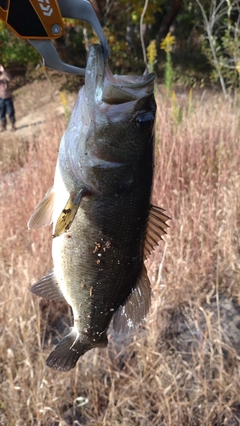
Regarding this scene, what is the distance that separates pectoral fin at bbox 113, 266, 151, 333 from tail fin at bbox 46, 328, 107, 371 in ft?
0.42

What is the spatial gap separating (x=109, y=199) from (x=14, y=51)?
15.3m

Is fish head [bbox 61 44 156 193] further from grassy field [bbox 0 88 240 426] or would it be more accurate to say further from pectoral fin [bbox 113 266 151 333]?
grassy field [bbox 0 88 240 426]

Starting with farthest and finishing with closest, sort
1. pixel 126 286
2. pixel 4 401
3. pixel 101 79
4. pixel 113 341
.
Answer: pixel 113 341
pixel 4 401
pixel 126 286
pixel 101 79

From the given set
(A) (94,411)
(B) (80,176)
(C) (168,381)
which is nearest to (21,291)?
(A) (94,411)

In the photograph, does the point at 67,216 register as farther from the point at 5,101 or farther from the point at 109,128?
the point at 5,101

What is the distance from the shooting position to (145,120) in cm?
116

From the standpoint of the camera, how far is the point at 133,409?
2596 millimetres

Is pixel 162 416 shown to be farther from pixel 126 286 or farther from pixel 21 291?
pixel 126 286

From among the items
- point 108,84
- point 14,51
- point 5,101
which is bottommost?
point 5,101

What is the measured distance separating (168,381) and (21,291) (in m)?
1.33

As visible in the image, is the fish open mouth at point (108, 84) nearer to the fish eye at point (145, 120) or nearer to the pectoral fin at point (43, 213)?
the fish eye at point (145, 120)

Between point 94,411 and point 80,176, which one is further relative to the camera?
point 94,411

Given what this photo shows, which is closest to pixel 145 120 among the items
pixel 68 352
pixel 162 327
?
pixel 68 352

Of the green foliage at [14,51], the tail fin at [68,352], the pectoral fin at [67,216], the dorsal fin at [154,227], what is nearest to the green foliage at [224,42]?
the dorsal fin at [154,227]
